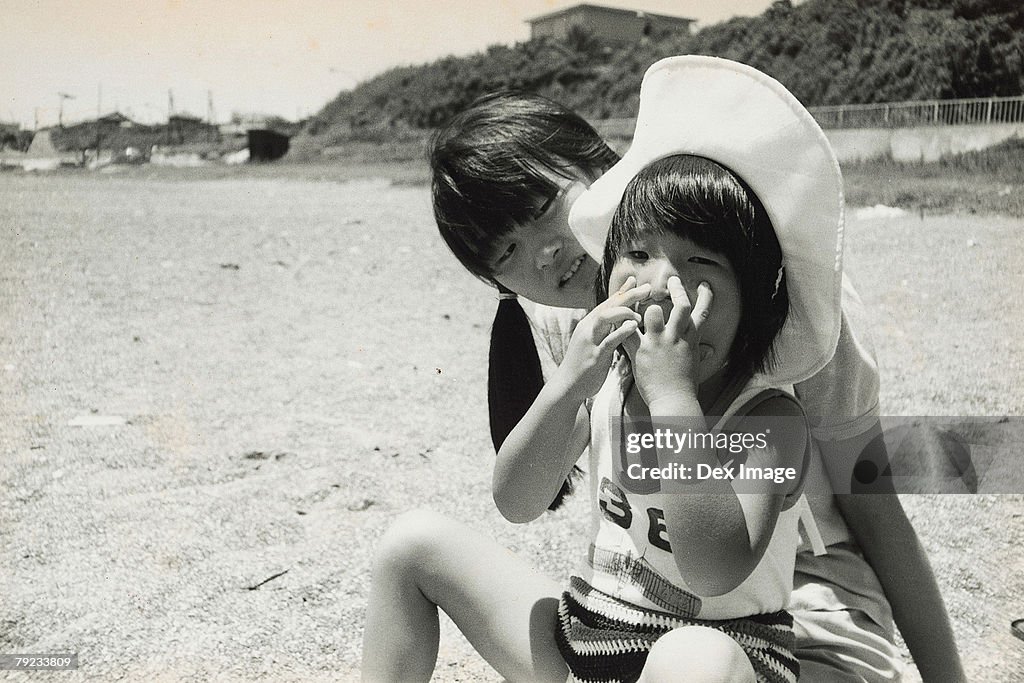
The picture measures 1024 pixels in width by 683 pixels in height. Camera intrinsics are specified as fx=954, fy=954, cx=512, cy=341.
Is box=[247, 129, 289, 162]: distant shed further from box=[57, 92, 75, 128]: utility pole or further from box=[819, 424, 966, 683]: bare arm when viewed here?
box=[819, 424, 966, 683]: bare arm

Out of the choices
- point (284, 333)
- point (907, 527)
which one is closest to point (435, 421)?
point (284, 333)

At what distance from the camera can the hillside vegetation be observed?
2.66 metres

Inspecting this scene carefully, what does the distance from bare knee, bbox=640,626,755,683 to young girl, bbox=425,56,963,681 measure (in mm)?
250

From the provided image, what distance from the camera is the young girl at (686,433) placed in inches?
37.2

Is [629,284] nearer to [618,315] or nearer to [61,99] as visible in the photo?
[618,315]

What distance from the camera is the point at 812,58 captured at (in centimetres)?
417

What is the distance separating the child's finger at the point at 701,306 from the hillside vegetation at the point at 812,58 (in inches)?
56.2

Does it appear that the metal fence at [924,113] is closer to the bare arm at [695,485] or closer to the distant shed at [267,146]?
the bare arm at [695,485]

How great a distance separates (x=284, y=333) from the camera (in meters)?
3.76

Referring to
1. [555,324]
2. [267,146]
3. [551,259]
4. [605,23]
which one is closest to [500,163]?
[551,259]

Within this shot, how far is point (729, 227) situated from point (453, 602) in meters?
0.64

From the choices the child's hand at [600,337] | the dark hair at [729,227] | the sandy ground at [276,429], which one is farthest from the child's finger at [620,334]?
the sandy ground at [276,429]

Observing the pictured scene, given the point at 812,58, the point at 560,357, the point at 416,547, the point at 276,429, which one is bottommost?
the point at 276,429

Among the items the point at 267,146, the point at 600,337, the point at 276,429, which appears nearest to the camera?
the point at 600,337
